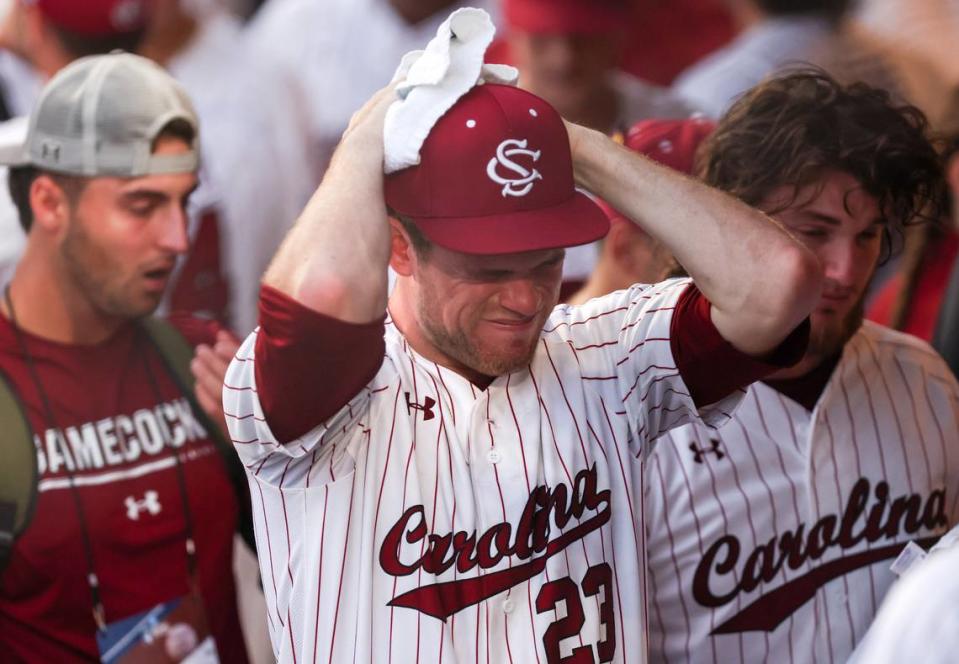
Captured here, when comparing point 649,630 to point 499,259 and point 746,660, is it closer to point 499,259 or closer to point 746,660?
point 746,660

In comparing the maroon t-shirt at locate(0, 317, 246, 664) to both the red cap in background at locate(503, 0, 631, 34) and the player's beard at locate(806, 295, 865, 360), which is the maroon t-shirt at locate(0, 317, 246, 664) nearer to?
the player's beard at locate(806, 295, 865, 360)

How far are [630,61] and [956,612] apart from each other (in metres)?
4.44

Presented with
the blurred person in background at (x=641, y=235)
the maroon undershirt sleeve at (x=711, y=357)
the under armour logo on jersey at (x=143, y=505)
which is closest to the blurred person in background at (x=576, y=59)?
the blurred person in background at (x=641, y=235)

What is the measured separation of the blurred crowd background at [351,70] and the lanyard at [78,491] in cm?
104

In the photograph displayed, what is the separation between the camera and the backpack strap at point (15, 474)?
253cm

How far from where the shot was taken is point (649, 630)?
8.08 ft

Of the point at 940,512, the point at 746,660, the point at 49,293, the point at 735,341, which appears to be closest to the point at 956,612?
the point at 735,341

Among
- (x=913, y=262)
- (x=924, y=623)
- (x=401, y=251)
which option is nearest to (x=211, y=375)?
(x=401, y=251)

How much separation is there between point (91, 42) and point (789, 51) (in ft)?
7.44

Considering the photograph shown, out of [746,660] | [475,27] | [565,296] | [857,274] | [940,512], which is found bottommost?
[746,660]

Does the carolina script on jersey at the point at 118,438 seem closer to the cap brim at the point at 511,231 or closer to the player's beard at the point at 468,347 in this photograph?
the player's beard at the point at 468,347

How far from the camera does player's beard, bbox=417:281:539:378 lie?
6.62 feet

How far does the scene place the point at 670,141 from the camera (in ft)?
9.62

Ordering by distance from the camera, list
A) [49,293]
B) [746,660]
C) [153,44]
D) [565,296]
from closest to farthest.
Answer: [746,660] → [49,293] → [565,296] → [153,44]
